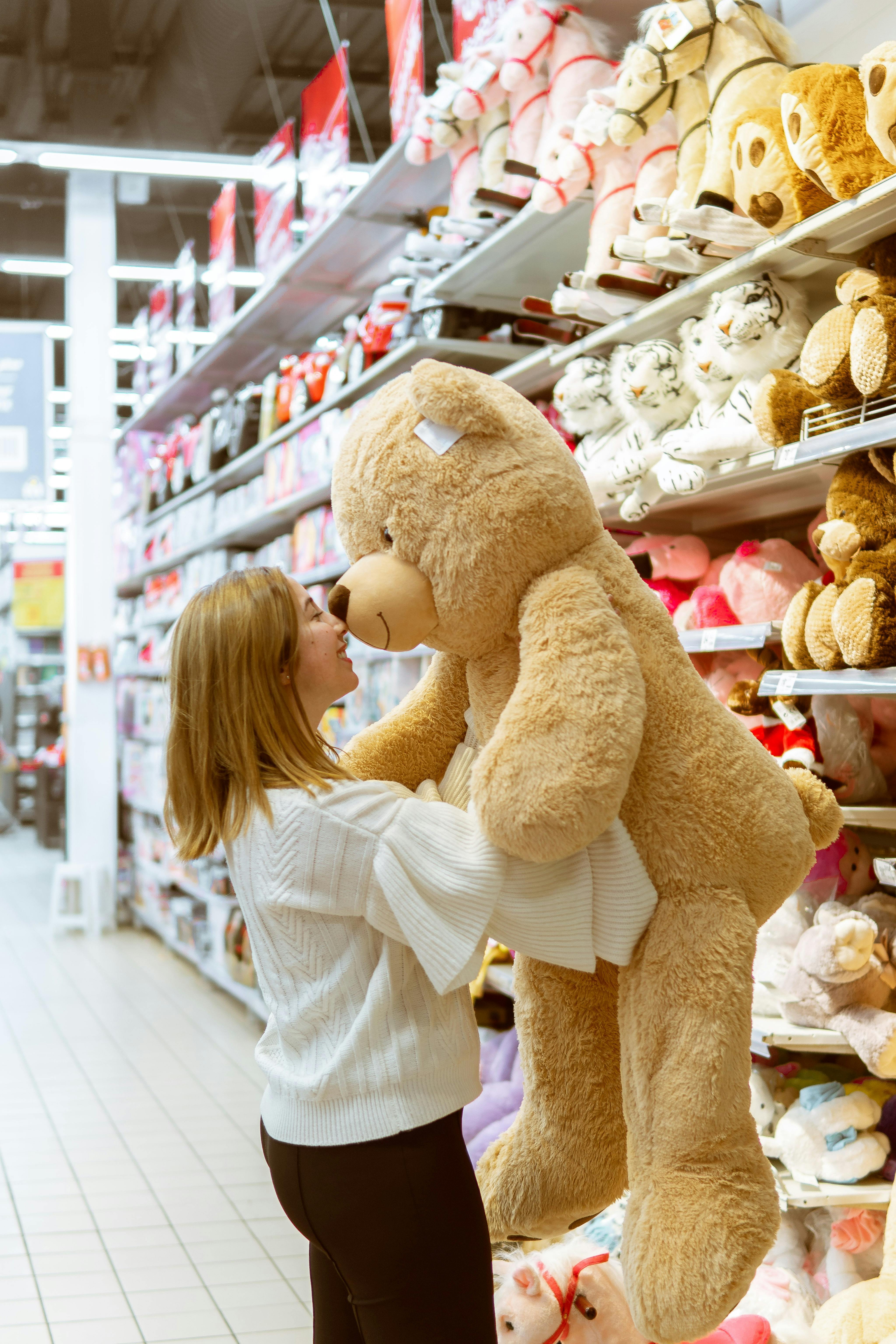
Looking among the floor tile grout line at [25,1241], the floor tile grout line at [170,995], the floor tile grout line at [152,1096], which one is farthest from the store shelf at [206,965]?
the floor tile grout line at [25,1241]

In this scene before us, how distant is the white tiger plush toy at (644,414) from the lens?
7.78ft

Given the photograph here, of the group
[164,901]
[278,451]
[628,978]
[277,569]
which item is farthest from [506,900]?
[164,901]

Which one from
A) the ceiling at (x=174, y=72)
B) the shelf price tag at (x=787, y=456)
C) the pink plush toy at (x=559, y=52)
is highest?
the ceiling at (x=174, y=72)

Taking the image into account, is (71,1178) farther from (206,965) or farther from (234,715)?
(234,715)

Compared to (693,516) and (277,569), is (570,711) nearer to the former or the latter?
(277,569)

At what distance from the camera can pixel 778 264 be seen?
83.4 inches

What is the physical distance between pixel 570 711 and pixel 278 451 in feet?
12.2

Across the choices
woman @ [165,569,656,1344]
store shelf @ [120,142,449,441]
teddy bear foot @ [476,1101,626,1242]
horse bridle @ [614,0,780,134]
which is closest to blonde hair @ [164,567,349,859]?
woman @ [165,569,656,1344]

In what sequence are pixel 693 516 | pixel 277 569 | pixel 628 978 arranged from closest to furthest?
pixel 628 978 < pixel 277 569 < pixel 693 516

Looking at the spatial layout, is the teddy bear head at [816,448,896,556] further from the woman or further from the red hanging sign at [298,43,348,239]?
the red hanging sign at [298,43,348,239]

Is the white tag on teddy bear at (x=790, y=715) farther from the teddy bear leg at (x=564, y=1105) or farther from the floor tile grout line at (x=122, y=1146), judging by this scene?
the floor tile grout line at (x=122, y=1146)

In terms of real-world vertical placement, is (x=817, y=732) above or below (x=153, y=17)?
below

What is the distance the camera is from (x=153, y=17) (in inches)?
287

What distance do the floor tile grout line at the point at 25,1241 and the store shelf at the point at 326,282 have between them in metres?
3.07
